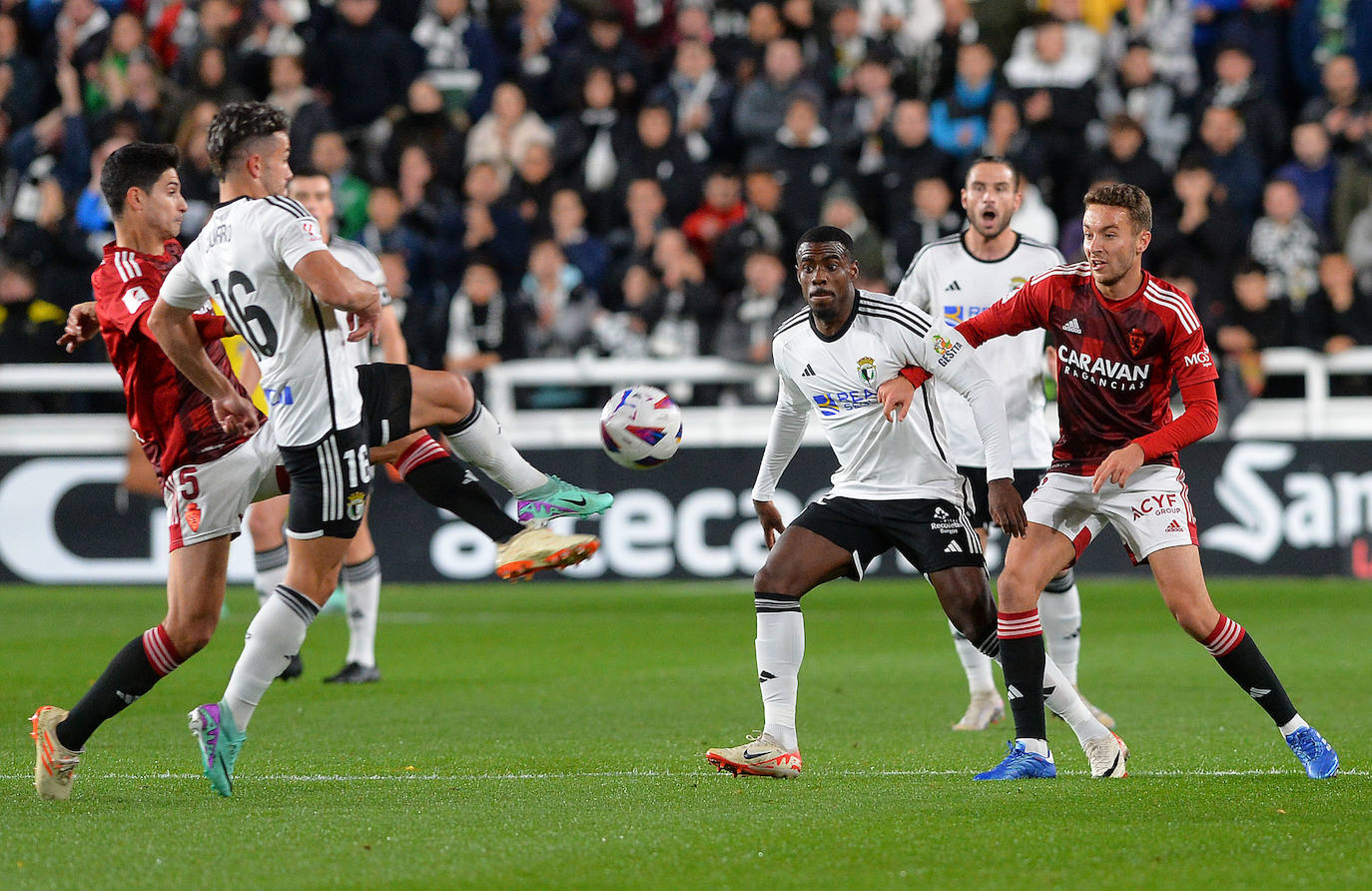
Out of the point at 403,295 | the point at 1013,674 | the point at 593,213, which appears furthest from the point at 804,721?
the point at 593,213

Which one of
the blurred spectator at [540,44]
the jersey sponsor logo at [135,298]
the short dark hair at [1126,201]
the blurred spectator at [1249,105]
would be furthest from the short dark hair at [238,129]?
the blurred spectator at [1249,105]

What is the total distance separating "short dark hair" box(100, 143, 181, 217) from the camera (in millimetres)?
6090

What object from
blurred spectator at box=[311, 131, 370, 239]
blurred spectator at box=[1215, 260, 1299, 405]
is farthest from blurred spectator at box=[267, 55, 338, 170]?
blurred spectator at box=[1215, 260, 1299, 405]

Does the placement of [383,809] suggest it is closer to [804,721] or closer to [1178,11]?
[804,721]

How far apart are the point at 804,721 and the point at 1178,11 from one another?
1085cm

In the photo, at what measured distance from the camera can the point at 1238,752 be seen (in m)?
6.68

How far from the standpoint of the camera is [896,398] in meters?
5.99

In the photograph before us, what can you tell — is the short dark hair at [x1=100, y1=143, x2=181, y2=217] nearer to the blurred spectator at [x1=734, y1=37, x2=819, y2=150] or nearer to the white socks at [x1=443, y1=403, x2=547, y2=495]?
the white socks at [x1=443, y1=403, x2=547, y2=495]

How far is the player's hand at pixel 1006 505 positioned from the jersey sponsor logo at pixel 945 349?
0.47 metres

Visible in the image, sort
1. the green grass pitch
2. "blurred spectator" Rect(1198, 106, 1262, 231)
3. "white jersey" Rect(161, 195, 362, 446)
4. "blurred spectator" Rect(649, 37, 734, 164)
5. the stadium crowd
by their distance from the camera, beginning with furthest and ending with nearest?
"blurred spectator" Rect(649, 37, 734, 164), "blurred spectator" Rect(1198, 106, 1262, 231), the stadium crowd, "white jersey" Rect(161, 195, 362, 446), the green grass pitch

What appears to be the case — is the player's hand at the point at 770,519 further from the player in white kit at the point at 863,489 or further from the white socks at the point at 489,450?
the white socks at the point at 489,450

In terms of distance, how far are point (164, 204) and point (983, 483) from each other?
3.65 m

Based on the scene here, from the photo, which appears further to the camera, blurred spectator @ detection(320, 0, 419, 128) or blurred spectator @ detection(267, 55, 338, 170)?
blurred spectator @ detection(320, 0, 419, 128)

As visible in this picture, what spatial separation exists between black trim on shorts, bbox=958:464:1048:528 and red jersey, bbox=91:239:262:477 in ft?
10.5
